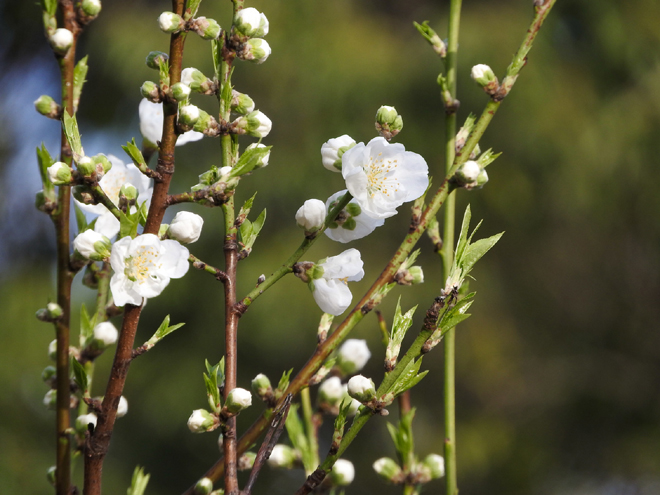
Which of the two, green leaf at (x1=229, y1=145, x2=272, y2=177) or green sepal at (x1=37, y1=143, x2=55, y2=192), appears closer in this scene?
green leaf at (x1=229, y1=145, x2=272, y2=177)

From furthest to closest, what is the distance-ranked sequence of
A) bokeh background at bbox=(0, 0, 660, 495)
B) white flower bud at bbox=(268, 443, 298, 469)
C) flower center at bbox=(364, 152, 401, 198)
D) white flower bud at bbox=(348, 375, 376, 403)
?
1. bokeh background at bbox=(0, 0, 660, 495)
2. white flower bud at bbox=(268, 443, 298, 469)
3. flower center at bbox=(364, 152, 401, 198)
4. white flower bud at bbox=(348, 375, 376, 403)

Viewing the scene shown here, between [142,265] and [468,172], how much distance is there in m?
0.22

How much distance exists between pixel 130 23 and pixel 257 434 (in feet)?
13.1

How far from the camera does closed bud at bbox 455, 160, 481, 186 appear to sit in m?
0.40

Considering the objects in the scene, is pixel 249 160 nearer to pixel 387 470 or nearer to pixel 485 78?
pixel 485 78

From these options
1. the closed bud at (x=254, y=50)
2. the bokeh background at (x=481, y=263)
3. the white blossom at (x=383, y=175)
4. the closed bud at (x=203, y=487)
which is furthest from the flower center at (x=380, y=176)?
the bokeh background at (x=481, y=263)

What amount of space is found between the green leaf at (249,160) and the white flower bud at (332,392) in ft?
0.91

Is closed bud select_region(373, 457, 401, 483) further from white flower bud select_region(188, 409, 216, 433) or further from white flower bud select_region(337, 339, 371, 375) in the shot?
white flower bud select_region(188, 409, 216, 433)

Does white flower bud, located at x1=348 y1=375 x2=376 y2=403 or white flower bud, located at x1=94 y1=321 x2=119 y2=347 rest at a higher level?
white flower bud, located at x1=94 y1=321 x2=119 y2=347

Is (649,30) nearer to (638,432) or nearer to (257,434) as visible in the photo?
(638,432)

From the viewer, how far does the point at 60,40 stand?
1.58 ft

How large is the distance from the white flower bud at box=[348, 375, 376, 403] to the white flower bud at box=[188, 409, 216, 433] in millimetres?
101

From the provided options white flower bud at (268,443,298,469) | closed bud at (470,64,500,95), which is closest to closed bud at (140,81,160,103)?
closed bud at (470,64,500,95)

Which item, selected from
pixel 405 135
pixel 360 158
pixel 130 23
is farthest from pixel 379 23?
pixel 360 158
